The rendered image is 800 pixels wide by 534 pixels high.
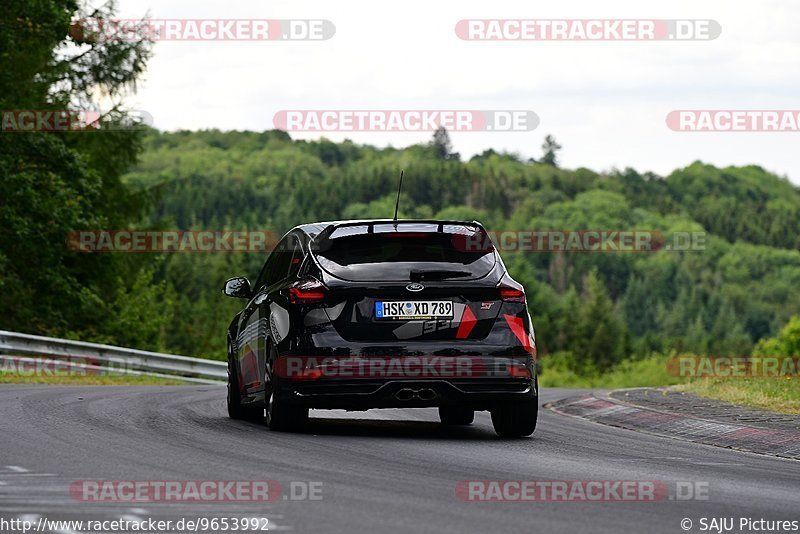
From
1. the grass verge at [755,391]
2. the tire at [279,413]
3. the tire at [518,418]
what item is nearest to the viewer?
the tire at [279,413]

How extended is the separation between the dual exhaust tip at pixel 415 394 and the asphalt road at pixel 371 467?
0.36 m

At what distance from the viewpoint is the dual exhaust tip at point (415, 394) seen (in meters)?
10.6

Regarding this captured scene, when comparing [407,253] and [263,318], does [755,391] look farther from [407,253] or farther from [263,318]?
[263,318]

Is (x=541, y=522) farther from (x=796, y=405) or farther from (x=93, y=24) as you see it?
(x=93, y=24)

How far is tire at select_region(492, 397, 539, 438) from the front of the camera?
1130cm

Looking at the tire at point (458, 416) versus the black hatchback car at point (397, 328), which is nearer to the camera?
the black hatchback car at point (397, 328)

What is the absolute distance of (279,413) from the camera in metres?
11.2

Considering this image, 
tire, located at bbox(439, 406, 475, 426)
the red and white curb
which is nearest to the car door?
tire, located at bbox(439, 406, 475, 426)

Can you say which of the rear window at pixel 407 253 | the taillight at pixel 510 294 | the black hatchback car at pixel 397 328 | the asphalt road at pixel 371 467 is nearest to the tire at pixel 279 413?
the black hatchback car at pixel 397 328

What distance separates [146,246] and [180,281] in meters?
100

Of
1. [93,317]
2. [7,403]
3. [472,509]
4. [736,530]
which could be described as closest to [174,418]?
[7,403]

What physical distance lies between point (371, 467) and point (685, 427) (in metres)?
4.96

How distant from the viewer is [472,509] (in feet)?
22.7

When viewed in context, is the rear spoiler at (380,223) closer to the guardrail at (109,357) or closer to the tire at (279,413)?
the tire at (279,413)
